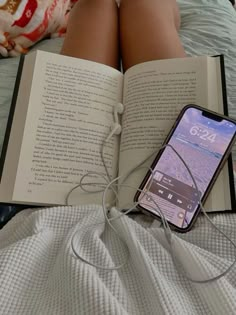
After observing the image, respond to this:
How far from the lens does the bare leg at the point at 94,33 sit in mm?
713

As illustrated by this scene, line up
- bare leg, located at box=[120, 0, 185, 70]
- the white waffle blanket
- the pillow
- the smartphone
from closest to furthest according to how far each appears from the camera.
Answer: the white waffle blanket → the smartphone → bare leg, located at box=[120, 0, 185, 70] → the pillow

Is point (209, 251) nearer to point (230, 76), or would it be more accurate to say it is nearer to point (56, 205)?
point (56, 205)

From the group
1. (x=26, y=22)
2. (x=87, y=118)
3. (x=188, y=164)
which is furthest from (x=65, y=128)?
(x=26, y=22)

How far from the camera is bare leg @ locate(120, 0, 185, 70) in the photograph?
0.70 metres

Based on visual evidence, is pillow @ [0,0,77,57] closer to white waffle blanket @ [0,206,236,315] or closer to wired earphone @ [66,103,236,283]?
wired earphone @ [66,103,236,283]

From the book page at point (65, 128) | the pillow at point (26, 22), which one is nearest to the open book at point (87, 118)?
the book page at point (65, 128)

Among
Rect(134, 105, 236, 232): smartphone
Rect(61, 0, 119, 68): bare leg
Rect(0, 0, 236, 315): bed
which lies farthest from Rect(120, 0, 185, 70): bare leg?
Rect(0, 0, 236, 315): bed

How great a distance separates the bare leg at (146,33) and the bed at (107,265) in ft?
0.94

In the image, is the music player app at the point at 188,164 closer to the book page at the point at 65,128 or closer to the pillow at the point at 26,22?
the book page at the point at 65,128

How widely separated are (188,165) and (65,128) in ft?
0.59

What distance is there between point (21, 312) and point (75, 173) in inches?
8.2

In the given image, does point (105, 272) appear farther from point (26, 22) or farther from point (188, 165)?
point (26, 22)

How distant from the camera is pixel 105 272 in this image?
18.2 inches

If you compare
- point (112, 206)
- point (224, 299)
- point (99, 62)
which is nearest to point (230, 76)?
point (99, 62)
